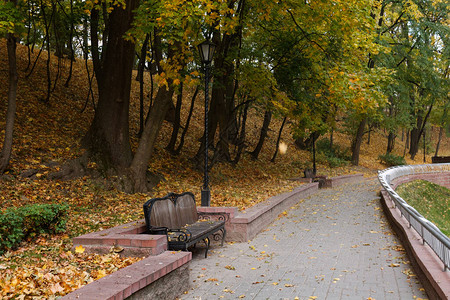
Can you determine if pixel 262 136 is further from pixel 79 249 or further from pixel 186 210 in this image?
pixel 79 249

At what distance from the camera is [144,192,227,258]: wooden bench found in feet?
20.7

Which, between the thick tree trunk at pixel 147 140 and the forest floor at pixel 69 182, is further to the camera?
the thick tree trunk at pixel 147 140

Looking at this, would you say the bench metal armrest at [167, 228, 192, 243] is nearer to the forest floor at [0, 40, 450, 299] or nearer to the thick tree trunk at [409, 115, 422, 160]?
the forest floor at [0, 40, 450, 299]

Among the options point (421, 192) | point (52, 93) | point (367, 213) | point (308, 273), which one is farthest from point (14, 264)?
point (421, 192)

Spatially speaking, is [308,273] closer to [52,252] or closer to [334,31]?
[52,252]


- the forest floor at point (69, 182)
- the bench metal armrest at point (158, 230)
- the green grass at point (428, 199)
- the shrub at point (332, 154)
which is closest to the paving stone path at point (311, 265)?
the bench metal armrest at point (158, 230)

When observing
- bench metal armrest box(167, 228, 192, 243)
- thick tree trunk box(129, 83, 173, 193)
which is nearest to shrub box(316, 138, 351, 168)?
thick tree trunk box(129, 83, 173, 193)

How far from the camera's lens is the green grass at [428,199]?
18903 millimetres

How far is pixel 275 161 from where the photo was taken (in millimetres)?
26219

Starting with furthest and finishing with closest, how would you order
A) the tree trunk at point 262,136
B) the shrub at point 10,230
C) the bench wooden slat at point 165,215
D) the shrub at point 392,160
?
1. the shrub at point 392,160
2. the tree trunk at point 262,136
3. the bench wooden slat at point 165,215
4. the shrub at point 10,230

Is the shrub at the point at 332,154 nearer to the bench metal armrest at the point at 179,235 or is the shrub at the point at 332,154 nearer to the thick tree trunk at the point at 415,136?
the thick tree trunk at the point at 415,136

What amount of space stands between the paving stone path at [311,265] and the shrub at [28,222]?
255 centimetres

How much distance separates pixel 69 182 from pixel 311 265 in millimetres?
7096

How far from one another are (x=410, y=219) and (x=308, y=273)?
10.4 feet
